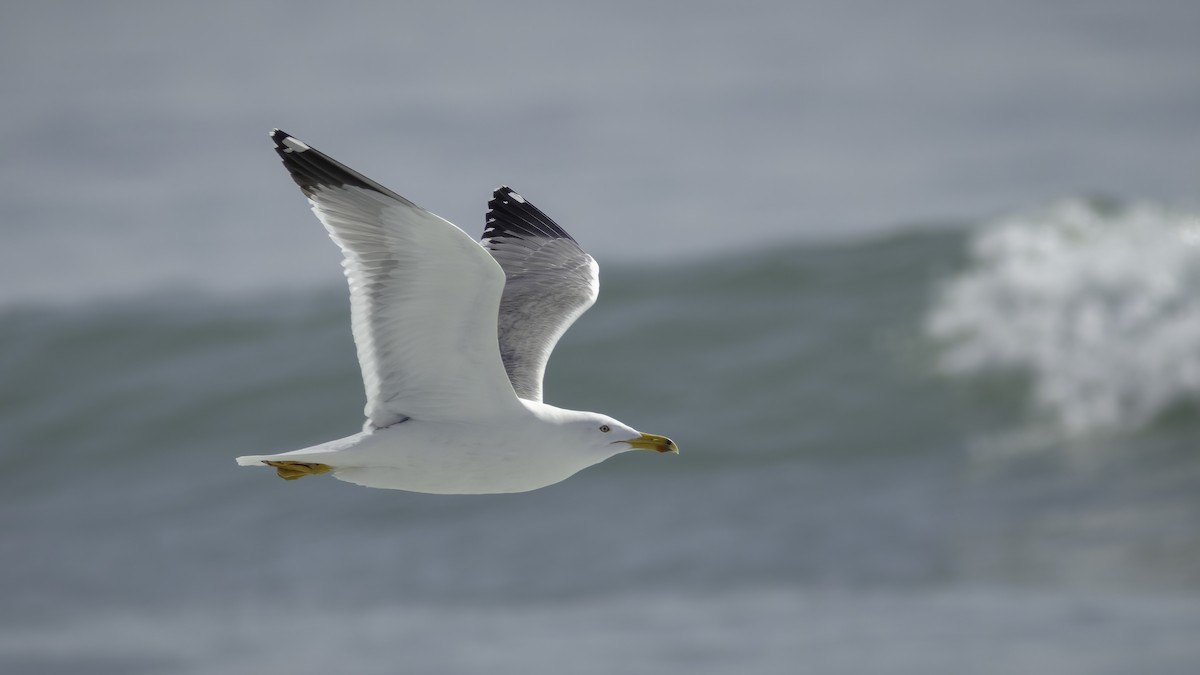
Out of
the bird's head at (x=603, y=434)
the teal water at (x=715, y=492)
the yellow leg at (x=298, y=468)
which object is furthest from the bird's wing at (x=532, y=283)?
the teal water at (x=715, y=492)

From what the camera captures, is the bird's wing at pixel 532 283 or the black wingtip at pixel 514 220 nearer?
the bird's wing at pixel 532 283

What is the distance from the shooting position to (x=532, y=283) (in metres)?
9.09

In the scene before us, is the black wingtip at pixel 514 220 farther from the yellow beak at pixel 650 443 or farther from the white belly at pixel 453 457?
the white belly at pixel 453 457

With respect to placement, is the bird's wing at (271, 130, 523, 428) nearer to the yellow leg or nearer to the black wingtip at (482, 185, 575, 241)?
the yellow leg

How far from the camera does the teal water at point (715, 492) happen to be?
22.6 metres

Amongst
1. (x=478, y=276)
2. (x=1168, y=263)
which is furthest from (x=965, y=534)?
(x=478, y=276)

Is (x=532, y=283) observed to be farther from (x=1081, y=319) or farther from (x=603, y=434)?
(x=1081, y=319)

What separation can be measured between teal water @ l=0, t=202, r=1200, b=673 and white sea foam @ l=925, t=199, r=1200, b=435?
6cm

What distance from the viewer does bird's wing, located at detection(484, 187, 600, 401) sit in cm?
856

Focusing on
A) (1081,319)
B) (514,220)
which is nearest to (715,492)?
(1081,319)

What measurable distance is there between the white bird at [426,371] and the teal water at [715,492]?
43.7 ft

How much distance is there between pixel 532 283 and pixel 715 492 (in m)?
18.0

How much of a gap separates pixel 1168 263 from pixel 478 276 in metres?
23.4

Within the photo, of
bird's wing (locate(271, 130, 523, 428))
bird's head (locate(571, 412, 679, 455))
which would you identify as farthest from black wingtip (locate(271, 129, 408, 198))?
bird's head (locate(571, 412, 679, 455))
